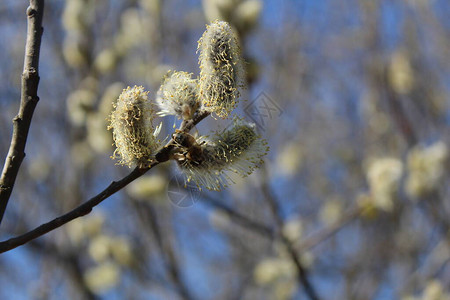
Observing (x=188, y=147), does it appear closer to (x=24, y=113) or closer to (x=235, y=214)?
(x=24, y=113)

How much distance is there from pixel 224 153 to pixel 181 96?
216 mm

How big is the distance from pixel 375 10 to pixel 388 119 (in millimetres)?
1153

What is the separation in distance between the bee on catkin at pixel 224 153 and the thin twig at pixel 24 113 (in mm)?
386

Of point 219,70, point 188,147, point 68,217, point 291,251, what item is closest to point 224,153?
point 188,147

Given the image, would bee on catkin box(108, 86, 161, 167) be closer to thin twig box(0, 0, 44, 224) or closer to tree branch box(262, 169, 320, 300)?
thin twig box(0, 0, 44, 224)

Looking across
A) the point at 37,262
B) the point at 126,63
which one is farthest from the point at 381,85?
the point at 37,262

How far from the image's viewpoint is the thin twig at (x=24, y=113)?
1165 millimetres

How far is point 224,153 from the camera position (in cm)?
132

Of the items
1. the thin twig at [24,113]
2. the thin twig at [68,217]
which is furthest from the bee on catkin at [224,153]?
the thin twig at [24,113]

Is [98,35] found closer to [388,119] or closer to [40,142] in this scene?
[40,142]

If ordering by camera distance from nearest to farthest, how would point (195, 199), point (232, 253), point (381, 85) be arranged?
1. point (195, 199)
2. point (381, 85)
3. point (232, 253)

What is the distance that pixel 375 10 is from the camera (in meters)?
3.52

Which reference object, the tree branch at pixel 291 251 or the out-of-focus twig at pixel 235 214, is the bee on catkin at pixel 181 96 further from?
the tree branch at pixel 291 251

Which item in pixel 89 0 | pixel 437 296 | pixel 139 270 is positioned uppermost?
pixel 89 0
